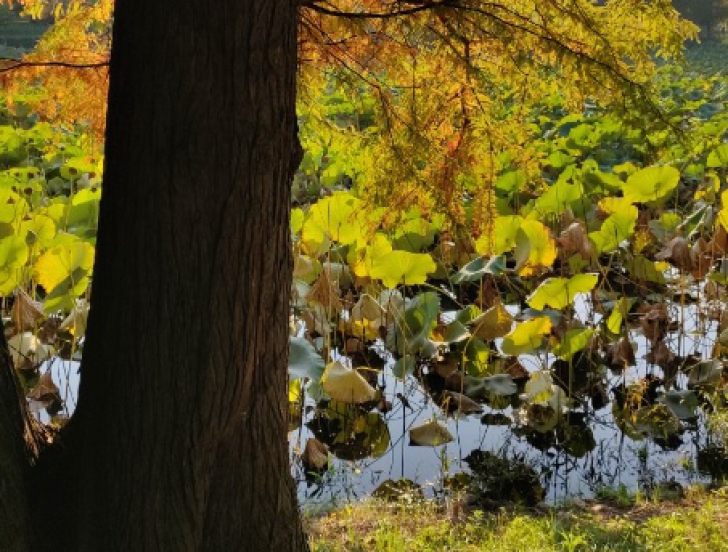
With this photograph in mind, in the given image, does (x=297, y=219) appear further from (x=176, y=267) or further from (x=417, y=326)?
(x=176, y=267)

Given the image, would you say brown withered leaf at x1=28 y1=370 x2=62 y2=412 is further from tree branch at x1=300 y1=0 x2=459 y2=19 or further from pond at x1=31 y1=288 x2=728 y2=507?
tree branch at x1=300 y1=0 x2=459 y2=19

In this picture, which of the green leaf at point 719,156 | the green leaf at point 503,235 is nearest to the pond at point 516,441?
the green leaf at point 503,235

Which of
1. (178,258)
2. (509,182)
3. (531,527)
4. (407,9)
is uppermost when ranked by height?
(407,9)

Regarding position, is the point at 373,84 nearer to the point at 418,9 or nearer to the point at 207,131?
the point at 418,9

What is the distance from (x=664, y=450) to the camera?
14.6ft

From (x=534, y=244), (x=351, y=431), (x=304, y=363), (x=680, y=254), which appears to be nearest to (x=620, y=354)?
(x=534, y=244)

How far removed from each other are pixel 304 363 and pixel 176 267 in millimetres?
2023

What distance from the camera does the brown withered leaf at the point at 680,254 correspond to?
18.6ft

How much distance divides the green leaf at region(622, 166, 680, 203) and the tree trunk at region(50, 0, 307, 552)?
3.52 m

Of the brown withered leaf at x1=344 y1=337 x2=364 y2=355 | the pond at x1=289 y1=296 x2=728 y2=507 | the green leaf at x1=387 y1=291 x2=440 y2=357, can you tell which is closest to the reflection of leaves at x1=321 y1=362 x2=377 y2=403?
the pond at x1=289 y1=296 x2=728 y2=507

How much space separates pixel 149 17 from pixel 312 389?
248 centimetres

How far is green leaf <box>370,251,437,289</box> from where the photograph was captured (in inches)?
184

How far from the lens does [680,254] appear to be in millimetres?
5684

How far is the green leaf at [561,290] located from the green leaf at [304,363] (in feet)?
3.49
